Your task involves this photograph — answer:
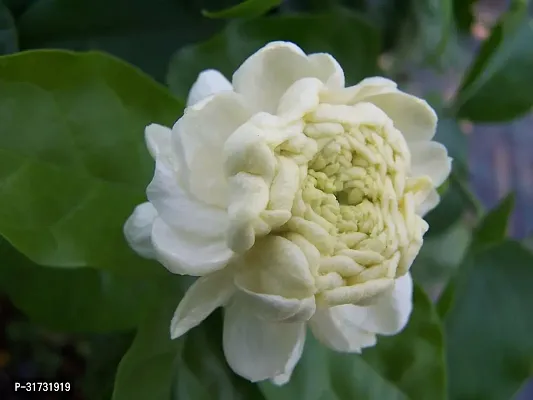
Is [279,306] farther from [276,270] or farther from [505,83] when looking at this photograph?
[505,83]

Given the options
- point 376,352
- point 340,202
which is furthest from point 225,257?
point 376,352

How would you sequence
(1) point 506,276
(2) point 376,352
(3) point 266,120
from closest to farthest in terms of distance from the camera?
(3) point 266,120 < (2) point 376,352 < (1) point 506,276

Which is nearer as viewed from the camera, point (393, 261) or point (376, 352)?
point (393, 261)

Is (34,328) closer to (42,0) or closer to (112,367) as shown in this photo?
(112,367)

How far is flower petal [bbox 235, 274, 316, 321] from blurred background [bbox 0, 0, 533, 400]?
18 cm

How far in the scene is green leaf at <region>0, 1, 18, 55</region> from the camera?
412mm

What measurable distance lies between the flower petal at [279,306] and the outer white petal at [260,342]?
2 centimetres

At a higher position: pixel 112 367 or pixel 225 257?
pixel 225 257

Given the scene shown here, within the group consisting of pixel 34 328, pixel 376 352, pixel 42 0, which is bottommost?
pixel 34 328

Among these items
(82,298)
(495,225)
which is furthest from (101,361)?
(495,225)

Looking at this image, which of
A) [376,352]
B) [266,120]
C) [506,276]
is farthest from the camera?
[506,276]

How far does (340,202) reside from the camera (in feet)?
0.91

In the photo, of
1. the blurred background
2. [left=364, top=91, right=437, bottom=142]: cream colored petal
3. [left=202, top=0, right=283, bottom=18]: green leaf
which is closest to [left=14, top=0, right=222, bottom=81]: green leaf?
Answer: the blurred background

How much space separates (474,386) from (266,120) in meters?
0.35
